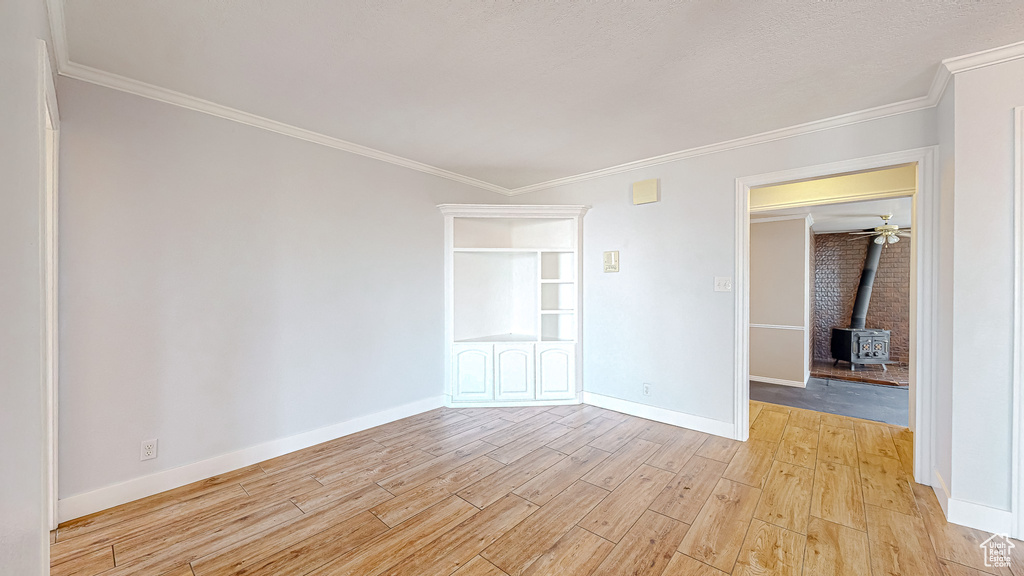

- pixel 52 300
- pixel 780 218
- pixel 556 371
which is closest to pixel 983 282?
pixel 556 371

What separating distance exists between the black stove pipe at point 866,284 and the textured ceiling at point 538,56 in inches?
239

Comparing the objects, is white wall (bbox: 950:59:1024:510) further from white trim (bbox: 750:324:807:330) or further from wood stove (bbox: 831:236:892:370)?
wood stove (bbox: 831:236:892:370)

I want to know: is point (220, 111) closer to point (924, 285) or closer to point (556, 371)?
point (556, 371)

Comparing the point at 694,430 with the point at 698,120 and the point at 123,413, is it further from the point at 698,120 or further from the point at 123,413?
the point at 123,413

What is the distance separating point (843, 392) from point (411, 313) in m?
5.69

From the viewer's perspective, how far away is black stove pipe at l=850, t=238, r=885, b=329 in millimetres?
7016

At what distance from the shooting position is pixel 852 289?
7379 mm

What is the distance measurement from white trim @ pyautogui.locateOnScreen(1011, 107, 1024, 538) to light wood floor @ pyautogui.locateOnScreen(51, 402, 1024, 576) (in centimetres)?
26

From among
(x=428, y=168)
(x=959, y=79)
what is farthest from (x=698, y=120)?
(x=428, y=168)

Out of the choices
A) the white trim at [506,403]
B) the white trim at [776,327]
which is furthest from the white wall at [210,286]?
the white trim at [776,327]

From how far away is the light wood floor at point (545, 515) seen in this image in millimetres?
1834

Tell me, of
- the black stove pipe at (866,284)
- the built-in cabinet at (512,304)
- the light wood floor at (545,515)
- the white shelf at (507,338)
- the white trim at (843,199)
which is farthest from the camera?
the black stove pipe at (866,284)

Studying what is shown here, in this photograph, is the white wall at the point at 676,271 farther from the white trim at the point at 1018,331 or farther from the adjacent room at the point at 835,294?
the white trim at the point at 1018,331

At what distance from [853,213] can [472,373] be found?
19.6ft
